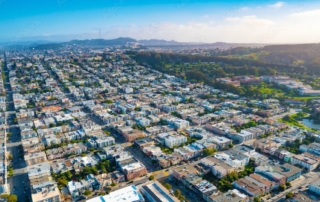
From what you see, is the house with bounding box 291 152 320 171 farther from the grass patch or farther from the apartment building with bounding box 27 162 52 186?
the apartment building with bounding box 27 162 52 186

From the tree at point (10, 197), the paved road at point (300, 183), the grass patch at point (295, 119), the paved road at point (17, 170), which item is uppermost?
the grass patch at point (295, 119)

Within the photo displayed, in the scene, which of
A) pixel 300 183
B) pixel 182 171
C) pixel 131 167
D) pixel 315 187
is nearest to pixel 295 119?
pixel 300 183

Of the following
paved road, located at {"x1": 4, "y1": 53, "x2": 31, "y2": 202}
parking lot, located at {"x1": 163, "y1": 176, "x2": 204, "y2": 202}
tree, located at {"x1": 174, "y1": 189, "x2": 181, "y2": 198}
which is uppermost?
tree, located at {"x1": 174, "y1": 189, "x2": 181, "y2": 198}

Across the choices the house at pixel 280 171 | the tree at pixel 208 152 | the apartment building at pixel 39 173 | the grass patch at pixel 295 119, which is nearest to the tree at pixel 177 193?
the tree at pixel 208 152

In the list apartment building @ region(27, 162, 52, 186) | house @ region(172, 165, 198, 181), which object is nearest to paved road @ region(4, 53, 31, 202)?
apartment building @ region(27, 162, 52, 186)

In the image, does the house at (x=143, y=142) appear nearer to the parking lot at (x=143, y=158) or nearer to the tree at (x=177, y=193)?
the parking lot at (x=143, y=158)

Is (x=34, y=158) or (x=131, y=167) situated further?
(x=34, y=158)

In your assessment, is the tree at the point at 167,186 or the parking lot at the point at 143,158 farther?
the parking lot at the point at 143,158

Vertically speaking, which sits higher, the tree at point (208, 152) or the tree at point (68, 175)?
the tree at point (208, 152)

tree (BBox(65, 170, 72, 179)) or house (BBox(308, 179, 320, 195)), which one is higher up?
house (BBox(308, 179, 320, 195))

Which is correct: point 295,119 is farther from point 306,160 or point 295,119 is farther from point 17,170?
point 17,170

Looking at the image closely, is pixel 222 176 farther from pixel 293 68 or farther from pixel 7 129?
pixel 293 68

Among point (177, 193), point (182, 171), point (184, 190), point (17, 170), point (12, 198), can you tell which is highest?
point (182, 171)
